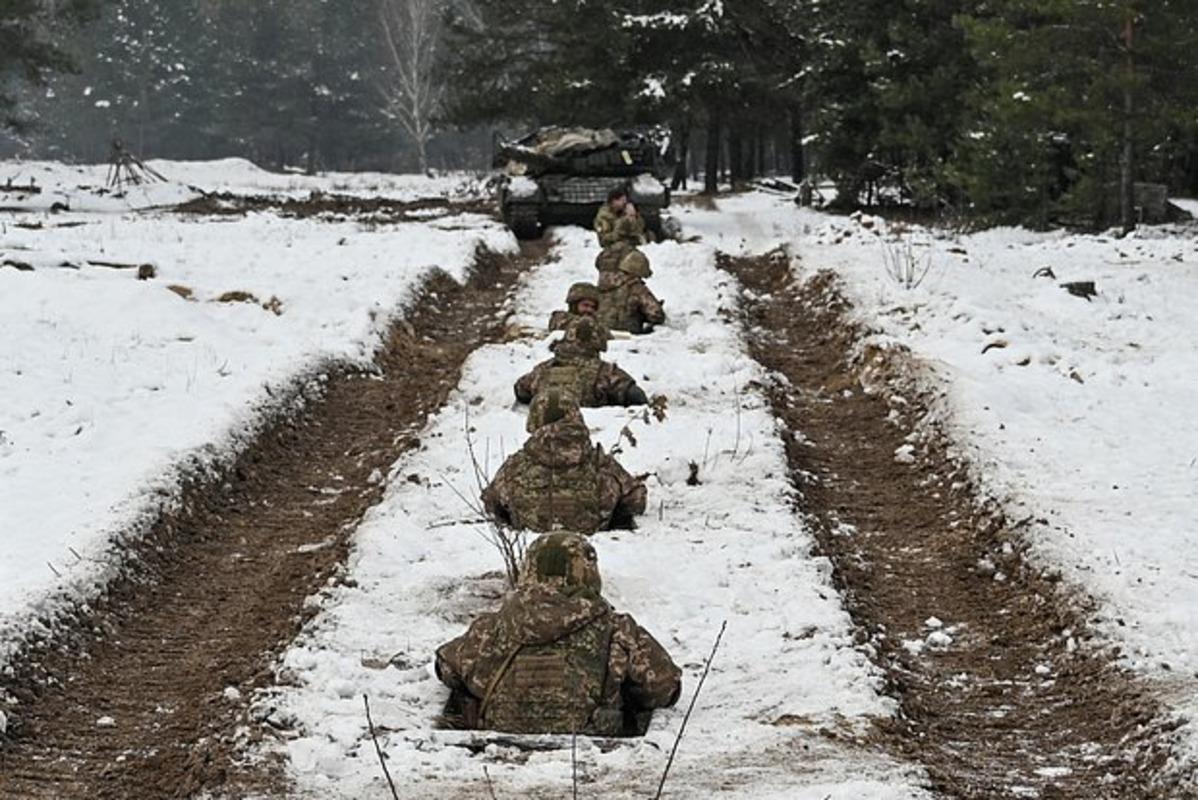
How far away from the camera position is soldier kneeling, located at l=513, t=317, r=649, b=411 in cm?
1109

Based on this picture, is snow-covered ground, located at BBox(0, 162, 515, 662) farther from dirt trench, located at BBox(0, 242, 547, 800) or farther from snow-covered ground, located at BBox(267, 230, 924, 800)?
snow-covered ground, located at BBox(267, 230, 924, 800)

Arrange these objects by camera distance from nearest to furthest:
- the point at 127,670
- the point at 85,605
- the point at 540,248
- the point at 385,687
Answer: the point at 385,687
the point at 127,670
the point at 85,605
the point at 540,248

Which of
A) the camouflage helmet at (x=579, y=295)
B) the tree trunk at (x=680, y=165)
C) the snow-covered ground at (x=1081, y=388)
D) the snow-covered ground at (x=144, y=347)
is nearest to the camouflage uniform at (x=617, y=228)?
the snow-covered ground at (x=144, y=347)

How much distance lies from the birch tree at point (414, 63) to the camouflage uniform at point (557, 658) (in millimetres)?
44680

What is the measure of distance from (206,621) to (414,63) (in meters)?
48.9

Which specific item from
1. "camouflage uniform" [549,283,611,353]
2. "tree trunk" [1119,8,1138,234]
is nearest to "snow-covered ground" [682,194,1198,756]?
"tree trunk" [1119,8,1138,234]

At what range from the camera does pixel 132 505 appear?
8.84m

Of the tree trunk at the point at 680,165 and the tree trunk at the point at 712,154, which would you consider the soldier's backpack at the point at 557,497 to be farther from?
the tree trunk at the point at 680,165

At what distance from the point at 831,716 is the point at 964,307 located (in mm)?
8845

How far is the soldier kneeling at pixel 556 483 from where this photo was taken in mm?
8492

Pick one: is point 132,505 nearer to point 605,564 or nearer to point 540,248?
point 605,564

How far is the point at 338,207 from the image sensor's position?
29.5m

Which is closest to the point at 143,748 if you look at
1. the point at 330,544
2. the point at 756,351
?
the point at 330,544

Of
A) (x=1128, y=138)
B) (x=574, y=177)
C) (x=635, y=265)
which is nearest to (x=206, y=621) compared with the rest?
(x=635, y=265)
